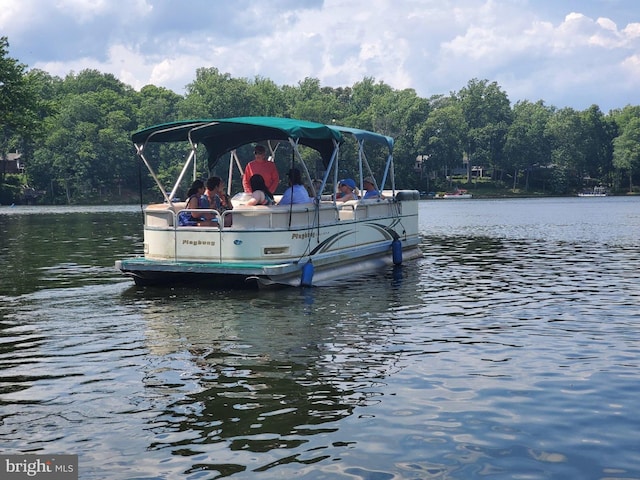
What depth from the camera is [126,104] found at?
454ft

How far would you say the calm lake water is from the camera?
22.0ft

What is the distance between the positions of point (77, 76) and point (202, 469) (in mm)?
175541

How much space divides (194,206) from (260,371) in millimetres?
7565

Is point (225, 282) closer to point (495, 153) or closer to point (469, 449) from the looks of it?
point (469, 449)

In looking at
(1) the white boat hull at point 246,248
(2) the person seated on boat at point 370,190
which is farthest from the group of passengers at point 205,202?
(2) the person seated on boat at point 370,190

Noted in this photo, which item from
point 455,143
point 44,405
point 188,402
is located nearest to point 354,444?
point 188,402

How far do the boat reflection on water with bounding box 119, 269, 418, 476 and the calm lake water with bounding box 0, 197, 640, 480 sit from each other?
1.1 inches

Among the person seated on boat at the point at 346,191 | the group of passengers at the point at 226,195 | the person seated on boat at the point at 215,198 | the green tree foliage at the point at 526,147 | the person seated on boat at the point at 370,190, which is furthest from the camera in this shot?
the green tree foliage at the point at 526,147

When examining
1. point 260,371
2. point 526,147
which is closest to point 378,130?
point 526,147

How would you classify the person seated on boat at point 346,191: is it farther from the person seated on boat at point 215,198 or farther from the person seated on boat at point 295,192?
the person seated on boat at point 215,198

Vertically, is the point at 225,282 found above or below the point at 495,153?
below

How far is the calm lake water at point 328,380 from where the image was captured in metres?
6.72

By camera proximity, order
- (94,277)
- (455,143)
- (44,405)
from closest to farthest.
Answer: (44,405) < (94,277) < (455,143)

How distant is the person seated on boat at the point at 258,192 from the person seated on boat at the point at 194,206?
3.30 feet
